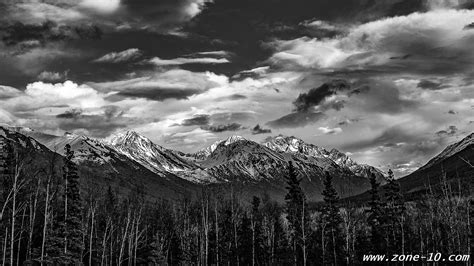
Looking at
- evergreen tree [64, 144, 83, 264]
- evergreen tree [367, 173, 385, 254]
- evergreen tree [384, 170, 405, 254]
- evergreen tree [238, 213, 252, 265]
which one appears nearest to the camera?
evergreen tree [64, 144, 83, 264]

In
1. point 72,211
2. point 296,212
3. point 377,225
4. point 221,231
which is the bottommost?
point 377,225

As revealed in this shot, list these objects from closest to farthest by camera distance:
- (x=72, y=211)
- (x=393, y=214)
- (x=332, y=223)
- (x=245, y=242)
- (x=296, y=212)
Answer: (x=72, y=211) < (x=393, y=214) < (x=296, y=212) < (x=332, y=223) < (x=245, y=242)

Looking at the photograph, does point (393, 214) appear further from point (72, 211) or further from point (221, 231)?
point (72, 211)

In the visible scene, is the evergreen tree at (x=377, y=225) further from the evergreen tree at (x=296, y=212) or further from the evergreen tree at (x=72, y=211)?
the evergreen tree at (x=72, y=211)

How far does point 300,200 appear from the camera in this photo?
81.9 meters

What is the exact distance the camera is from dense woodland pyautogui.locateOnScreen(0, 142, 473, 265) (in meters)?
57.9

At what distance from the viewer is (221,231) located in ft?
316

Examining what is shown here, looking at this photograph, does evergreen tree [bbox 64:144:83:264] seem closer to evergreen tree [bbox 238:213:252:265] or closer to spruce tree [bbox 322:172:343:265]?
evergreen tree [bbox 238:213:252:265]

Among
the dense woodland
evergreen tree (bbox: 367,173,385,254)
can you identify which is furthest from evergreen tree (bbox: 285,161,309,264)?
evergreen tree (bbox: 367,173,385,254)

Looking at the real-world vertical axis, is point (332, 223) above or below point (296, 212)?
below

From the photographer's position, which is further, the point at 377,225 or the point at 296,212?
the point at 296,212

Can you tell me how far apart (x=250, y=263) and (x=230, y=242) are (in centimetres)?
610

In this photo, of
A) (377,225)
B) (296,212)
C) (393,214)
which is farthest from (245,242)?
(393,214)

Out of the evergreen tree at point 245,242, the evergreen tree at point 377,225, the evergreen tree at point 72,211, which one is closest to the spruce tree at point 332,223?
the evergreen tree at point 377,225
